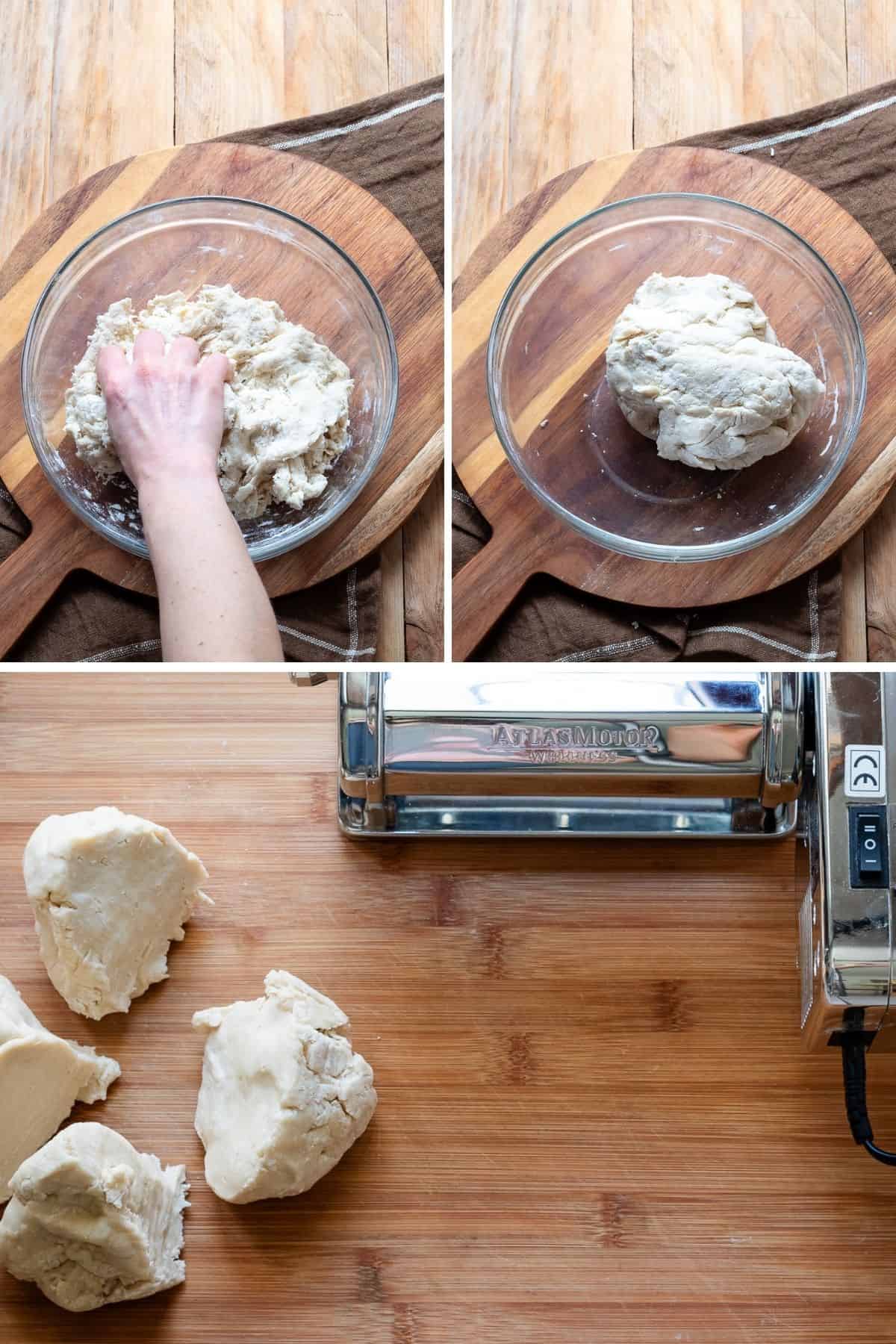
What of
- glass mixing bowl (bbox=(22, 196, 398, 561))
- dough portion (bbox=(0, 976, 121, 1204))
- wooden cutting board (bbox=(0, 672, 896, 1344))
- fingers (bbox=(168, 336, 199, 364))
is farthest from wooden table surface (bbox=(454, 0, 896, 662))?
dough portion (bbox=(0, 976, 121, 1204))

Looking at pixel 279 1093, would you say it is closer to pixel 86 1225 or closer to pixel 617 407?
pixel 86 1225

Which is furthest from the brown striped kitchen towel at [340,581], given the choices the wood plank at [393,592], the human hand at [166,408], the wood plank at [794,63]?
the wood plank at [794,63]

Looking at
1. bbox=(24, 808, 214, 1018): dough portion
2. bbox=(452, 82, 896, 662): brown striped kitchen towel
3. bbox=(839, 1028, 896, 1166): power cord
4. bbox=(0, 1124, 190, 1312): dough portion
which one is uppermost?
bbox=(452, 82, 896, 662): brown striped kitchen towel

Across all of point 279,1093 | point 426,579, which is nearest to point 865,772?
point 426,579

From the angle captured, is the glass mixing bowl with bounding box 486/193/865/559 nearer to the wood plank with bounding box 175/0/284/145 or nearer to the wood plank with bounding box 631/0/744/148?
the wood plank with bounding box 631/0/744/148

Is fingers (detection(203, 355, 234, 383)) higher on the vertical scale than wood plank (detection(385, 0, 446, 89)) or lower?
lower

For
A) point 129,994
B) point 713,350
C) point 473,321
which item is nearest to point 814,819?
point 713,350
